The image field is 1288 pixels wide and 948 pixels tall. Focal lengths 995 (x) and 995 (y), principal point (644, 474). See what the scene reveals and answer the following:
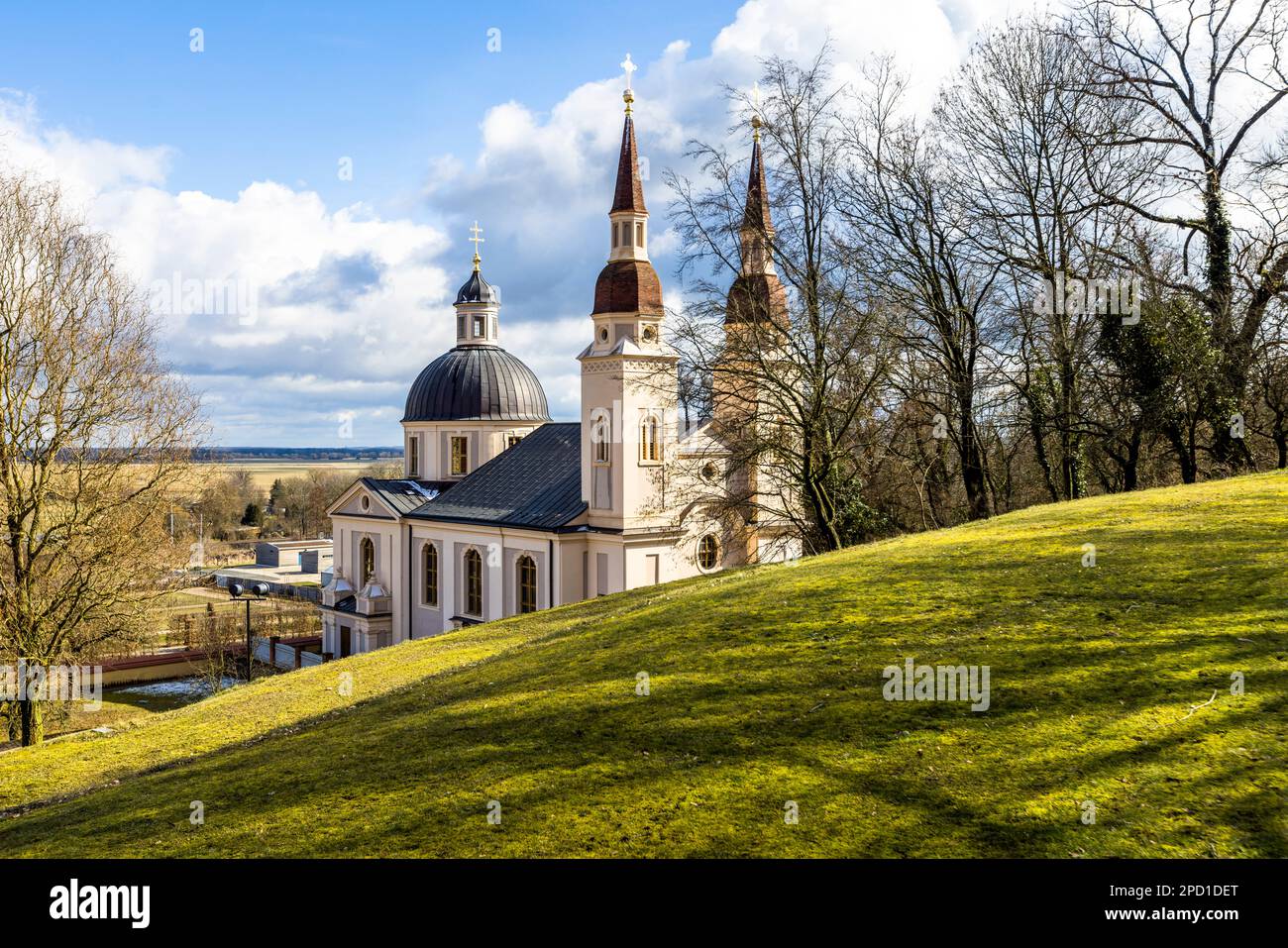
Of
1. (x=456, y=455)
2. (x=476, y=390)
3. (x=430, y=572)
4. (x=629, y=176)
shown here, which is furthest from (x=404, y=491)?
(x=629, y=176)

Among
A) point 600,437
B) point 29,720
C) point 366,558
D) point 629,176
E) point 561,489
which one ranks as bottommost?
point 29,720

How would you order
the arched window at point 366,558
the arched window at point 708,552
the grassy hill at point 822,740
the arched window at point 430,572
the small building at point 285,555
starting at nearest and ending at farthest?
the grassy hill at point 822,740 → the arched window at point 708,552 → the arched window at point 430,572 → the arched window at point 366,558 → the small building at point 285,555

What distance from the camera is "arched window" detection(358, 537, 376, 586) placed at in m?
49.7

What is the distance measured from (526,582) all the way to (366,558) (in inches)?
540

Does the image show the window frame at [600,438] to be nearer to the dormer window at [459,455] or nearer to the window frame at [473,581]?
the window frame at [473,581]

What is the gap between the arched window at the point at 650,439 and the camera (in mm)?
36281

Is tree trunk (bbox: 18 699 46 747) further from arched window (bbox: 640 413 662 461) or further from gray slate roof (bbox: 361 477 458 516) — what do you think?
gray slate roof (bbox: 361 477 458 516)

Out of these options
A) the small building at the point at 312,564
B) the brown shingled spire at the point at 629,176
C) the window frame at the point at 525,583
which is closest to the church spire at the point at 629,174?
the brown shingled spire at the point at 629,176

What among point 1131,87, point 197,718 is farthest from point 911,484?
point 197,718

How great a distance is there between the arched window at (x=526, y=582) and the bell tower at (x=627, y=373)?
4.39 metres

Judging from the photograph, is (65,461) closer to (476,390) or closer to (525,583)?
(525,583)

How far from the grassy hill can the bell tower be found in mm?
20200

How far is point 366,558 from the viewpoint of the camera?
50.0 meters

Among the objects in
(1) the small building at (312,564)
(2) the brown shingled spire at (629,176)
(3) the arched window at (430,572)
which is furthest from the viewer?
(1) the small building at (312,564)
